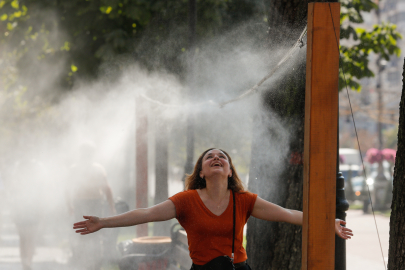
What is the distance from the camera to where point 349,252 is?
884cm

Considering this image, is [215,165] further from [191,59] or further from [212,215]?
[191,59]

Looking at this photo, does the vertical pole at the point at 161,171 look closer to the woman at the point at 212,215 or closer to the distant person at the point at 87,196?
the distant person at the point at 87,196

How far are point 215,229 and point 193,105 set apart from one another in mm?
4600

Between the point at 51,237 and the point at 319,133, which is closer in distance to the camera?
the point at 319,133

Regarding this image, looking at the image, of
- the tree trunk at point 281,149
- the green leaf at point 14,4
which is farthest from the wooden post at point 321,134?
the green leaf at point 14,4

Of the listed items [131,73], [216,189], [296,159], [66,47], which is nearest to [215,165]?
[216,189]

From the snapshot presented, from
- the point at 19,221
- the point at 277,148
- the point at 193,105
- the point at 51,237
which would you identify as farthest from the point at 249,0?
the point at 51,237

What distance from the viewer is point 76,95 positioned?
29.9 ft

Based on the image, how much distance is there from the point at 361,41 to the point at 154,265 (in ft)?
16.6

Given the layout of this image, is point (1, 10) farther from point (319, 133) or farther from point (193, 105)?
point (319, 133)

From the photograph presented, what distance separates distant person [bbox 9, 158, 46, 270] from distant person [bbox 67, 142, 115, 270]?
495 mm

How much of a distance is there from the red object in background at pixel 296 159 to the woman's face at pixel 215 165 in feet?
4.24

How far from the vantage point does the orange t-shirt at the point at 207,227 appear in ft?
9.79

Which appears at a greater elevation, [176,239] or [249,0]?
[249,0]
